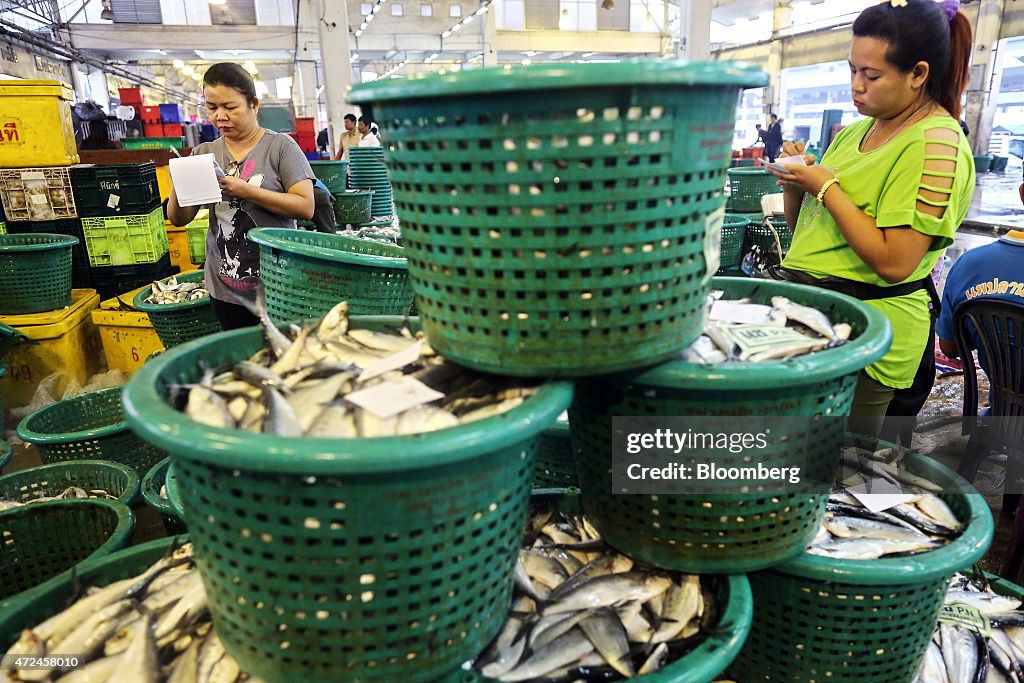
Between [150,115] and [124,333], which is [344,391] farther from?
[150,115]

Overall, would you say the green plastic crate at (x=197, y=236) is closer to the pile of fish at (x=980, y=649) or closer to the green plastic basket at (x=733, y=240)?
the green plastic basket at (x=733, y=240)

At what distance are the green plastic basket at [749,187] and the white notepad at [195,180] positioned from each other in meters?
4.90

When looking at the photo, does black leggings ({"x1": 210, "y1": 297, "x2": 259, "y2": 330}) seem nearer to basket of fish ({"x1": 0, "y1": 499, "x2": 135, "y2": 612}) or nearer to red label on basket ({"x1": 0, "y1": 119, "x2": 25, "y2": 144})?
basket of fish ({"x1": 0, "y1": 499, "x2": 135, "y2": 612})

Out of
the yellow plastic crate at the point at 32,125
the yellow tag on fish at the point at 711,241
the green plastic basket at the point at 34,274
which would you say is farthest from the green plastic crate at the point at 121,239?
the yellow tag on fish at the point at 711,241

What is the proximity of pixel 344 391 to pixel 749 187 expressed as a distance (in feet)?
19.5

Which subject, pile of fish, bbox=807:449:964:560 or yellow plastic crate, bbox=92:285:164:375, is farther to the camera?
yellow plastic crate, bbox=92:285:164:375

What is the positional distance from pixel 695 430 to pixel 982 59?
21051 millimetres

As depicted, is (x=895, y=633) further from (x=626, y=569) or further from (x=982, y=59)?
(x=982, y=59)

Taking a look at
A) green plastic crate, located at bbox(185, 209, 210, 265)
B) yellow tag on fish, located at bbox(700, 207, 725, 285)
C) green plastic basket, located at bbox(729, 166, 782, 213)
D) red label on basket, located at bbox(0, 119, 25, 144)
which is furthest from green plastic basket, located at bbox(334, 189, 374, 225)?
yellow tag on fish, located at bbox(700, 207, 725, 285)

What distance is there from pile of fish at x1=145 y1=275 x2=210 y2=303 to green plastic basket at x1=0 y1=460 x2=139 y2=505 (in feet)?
4.68

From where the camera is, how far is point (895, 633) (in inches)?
68.9

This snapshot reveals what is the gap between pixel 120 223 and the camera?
16.8 feet

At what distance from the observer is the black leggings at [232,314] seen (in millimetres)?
3246

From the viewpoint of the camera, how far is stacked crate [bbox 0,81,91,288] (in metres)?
4.86
